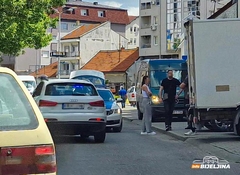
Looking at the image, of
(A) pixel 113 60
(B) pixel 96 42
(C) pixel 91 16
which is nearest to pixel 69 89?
(A) pixel 113 60

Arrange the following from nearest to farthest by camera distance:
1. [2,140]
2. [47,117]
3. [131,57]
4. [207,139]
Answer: [2,140] → [47,117] → [207,139] → [131,57]

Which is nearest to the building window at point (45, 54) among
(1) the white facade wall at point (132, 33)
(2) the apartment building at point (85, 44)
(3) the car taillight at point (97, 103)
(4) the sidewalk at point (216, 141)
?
(2) the apartment building at point (85, 44)

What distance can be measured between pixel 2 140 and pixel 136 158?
23.8ft

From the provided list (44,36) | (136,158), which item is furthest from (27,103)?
(44,36)

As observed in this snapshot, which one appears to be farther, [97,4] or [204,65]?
[97,4]

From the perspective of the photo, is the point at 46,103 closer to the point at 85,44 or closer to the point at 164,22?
the point at 164,22

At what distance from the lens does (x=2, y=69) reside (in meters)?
5.64

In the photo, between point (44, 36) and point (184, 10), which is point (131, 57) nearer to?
point (184, 10)

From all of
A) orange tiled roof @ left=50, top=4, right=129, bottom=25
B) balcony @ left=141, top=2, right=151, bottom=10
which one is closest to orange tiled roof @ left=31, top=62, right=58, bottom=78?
balcony @ left=141, top=2, right=151, bottom=10

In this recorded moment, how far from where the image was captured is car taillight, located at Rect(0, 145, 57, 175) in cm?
503

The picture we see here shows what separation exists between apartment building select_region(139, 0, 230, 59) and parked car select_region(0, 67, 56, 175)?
65.0 metres

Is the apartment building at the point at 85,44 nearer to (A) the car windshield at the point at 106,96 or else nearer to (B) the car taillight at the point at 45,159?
(A) the car windshield at the point at 106,96

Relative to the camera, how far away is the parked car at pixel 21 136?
505 cm

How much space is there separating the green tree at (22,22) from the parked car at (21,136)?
776 inches
